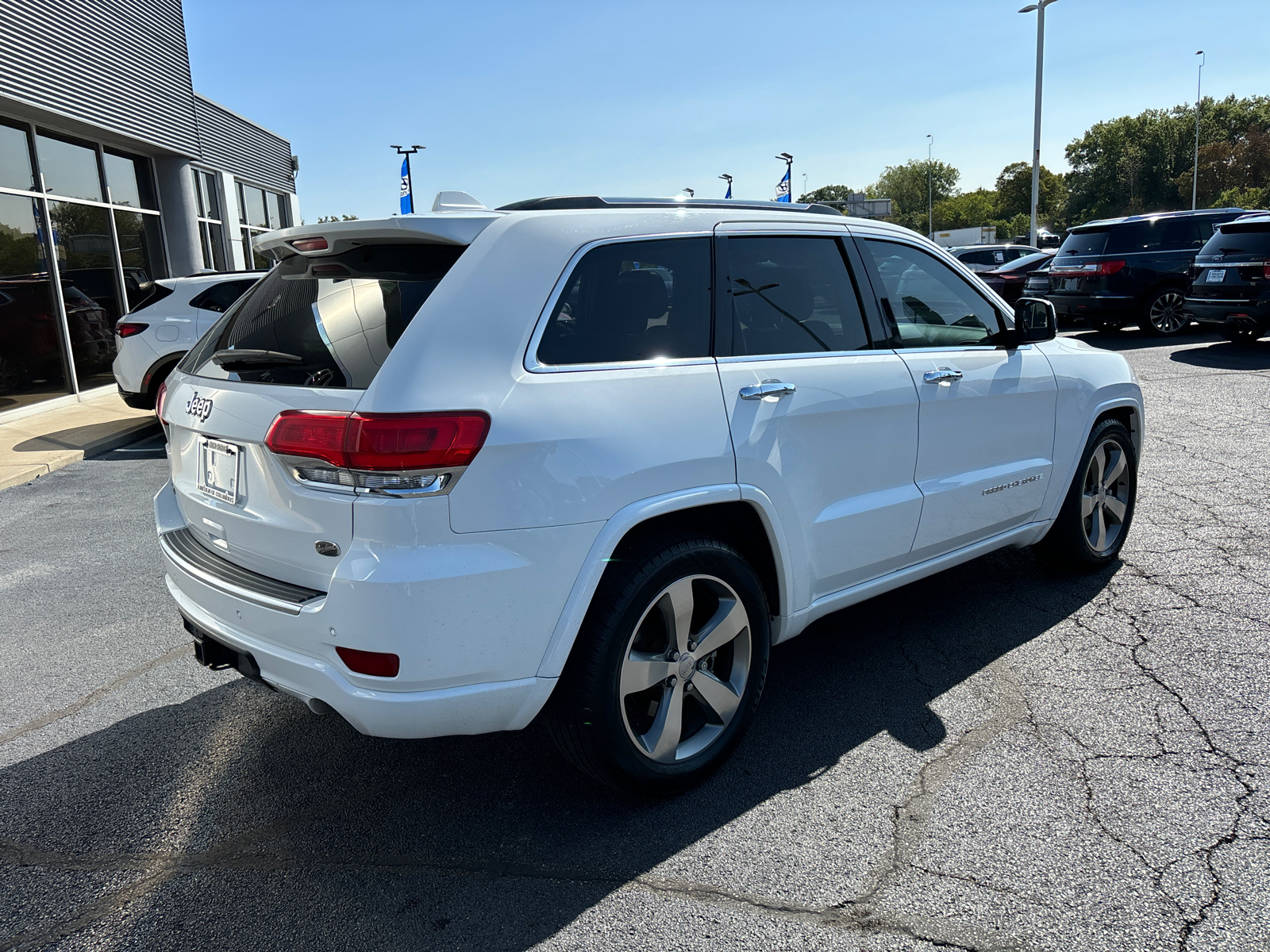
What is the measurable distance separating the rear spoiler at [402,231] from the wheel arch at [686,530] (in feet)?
2.93

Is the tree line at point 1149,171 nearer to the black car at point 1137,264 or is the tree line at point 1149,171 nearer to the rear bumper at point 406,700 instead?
the black car at point 1137,264

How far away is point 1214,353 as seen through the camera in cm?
1304

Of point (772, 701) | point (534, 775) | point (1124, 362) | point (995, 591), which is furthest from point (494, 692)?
point (1124, 362)

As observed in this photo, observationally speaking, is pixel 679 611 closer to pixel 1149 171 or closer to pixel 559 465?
pixel 559 465

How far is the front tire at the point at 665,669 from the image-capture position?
2.60 metres

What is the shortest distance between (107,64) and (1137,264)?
15.8 meters

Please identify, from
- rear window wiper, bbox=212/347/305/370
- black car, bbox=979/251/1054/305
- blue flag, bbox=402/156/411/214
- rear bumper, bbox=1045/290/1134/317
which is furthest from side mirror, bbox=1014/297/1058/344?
blue flag, bbox=402/156/411/214


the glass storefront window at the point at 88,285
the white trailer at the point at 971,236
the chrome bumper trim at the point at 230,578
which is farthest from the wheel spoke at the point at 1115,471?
the white trailer at the point at 971,236

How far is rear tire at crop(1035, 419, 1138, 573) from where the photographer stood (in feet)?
14.8

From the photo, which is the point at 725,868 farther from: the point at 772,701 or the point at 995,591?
the point at 995,591

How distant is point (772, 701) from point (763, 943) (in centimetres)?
132

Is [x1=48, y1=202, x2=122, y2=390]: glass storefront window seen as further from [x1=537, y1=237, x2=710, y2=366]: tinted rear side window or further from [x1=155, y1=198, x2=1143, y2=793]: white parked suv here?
[x1=537, y1=237, x2=710, y2=366]: tinted rear side window

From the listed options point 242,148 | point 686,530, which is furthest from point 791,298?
point 242,148

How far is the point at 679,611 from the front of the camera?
9.16 feet
